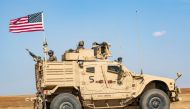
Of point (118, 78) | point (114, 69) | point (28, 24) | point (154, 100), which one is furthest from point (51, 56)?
point (154, 100)

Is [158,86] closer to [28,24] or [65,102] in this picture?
[65,102]

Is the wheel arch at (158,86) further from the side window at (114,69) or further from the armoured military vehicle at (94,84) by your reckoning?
the side window at (114,69)

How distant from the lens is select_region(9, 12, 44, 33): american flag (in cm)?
2142

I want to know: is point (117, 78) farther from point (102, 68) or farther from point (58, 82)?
point (58, 82)

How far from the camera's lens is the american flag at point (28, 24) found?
21422 mm

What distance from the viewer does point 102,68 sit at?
774 inches

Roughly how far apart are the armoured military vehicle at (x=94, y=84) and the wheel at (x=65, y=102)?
0.05 ft

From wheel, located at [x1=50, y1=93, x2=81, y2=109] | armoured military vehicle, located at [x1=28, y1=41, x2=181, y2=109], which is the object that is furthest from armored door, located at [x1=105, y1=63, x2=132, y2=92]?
wheel, located at [x1=50, y1=93, x2=81, y2=109]

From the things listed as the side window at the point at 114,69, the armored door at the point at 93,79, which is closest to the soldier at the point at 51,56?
the armored door at the point at 93,79

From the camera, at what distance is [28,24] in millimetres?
21562

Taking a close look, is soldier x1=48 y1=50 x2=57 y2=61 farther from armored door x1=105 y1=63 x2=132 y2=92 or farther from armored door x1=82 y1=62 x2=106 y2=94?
armored door x1=105 y1=63 x2=132 y2=92

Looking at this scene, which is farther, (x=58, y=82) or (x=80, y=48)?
(x=80, y=48)

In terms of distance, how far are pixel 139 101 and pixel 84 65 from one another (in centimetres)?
274

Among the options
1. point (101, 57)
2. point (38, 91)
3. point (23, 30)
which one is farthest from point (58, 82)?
point (23, 30)
